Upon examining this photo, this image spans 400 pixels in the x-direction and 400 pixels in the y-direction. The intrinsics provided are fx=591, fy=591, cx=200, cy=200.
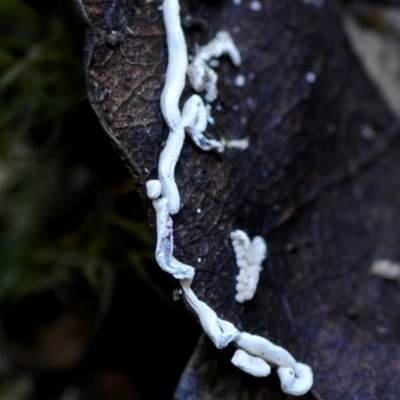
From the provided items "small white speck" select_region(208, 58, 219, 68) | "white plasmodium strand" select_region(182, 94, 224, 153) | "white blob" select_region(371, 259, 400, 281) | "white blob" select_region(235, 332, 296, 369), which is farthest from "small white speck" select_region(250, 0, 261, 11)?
"white blob" select_region(235, 332, 296, 369)

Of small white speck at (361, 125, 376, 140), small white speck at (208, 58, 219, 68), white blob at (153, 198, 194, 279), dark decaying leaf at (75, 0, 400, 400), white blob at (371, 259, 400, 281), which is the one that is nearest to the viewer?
white blob at (153, 198, 194, 279)

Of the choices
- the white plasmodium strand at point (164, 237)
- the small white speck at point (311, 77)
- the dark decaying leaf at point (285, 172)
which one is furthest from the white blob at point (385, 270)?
the white plasmodium strand at point (164, 237)

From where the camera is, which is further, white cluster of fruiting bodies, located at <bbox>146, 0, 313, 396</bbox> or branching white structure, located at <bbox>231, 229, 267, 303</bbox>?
branching white structure, located at <bbox>231, 229, 267, 303</bbox>

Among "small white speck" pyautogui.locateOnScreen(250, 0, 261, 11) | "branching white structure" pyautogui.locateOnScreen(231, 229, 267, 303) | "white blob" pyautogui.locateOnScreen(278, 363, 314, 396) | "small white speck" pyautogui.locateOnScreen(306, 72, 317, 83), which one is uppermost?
"small white speck" pyautogui.locateOnScreen(250, 0, 261, 11)

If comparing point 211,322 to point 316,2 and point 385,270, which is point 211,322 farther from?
point 316,2

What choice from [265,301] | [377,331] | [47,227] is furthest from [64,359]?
[377,331]

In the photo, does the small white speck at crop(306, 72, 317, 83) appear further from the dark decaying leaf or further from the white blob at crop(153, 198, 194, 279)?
the white blob at crop(153, 198, 194, 279)

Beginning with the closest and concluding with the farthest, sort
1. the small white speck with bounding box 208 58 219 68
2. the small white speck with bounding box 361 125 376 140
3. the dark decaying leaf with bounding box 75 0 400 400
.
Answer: the dark decaying leaf with bounding box 75 0 400 400, the small white speck with bounding box 208 58 219 68, the small white speck with bounding box 361 125 376 140
